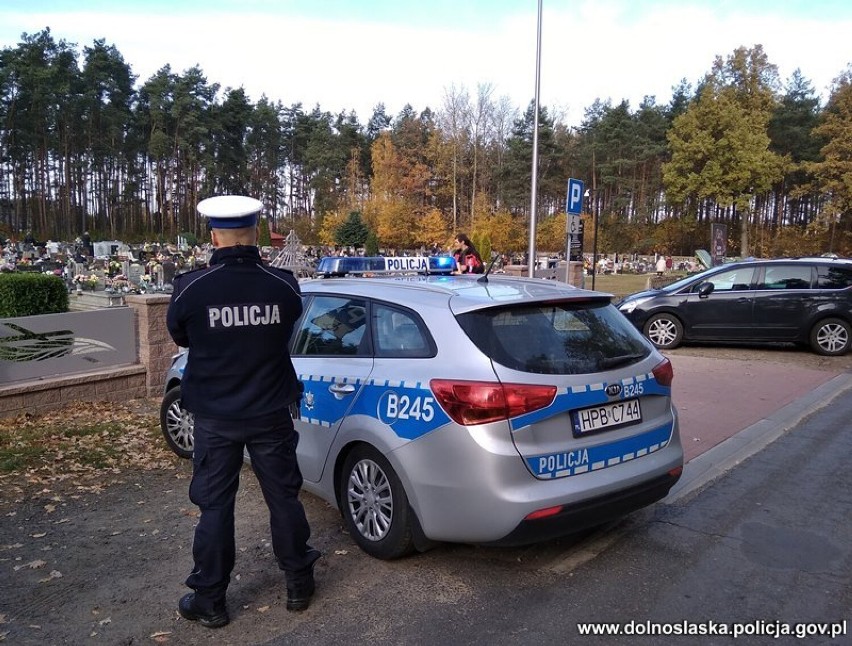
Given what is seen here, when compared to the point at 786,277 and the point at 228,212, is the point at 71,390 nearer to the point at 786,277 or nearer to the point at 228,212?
the point at 228,212

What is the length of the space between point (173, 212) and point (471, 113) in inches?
1376

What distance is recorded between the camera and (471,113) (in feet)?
188

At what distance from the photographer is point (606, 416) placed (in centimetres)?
370

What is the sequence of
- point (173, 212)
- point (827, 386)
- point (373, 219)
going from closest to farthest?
point (827, 386) → point (373, 219) → point (173, 212)

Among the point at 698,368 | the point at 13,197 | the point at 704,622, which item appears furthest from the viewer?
the point at 13,197

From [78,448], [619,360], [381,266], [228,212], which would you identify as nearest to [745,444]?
[619,360]

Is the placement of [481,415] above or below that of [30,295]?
below

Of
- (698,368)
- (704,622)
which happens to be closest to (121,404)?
(704,622)

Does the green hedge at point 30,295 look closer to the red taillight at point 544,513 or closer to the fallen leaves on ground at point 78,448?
the fallen leaves on ground at point 78,448

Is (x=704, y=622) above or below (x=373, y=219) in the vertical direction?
below

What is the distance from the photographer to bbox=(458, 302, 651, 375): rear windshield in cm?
356

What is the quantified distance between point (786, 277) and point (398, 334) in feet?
33.0

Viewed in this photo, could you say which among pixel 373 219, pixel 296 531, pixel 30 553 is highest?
pixel 373 219

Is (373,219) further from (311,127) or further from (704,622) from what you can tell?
(704,622)
